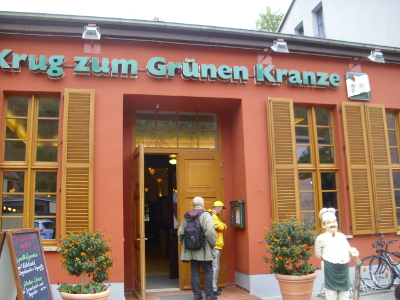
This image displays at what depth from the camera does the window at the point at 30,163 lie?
6.86 meters

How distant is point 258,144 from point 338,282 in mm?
3061

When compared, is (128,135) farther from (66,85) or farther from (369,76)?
(369,76)

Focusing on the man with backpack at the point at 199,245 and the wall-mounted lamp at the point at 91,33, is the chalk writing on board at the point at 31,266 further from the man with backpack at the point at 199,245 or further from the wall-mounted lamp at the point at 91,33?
the wall-mounted lamp at the point at 91,33

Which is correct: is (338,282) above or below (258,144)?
below

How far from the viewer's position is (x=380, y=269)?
7.63 m

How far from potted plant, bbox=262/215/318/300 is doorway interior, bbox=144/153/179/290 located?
2534mm

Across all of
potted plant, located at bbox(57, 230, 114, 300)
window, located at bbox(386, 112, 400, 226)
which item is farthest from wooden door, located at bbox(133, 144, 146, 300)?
window, located at bbox(386, 112, 400, 226)

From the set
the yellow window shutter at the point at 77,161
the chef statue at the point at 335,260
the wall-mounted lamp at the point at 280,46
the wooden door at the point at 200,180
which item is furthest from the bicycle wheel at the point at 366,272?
the yellow window shutter at the point at 77,161

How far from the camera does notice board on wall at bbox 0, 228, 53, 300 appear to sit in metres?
4.95

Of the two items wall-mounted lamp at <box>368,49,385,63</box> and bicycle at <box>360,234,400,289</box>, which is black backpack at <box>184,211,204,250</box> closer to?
bicycle at <box>360,234,400,289</box>

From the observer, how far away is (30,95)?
282 inches

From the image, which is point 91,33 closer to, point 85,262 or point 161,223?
point 85,262

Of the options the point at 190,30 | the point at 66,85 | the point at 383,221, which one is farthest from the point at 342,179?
the point at 66,85

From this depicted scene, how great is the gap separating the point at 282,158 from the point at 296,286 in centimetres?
241
